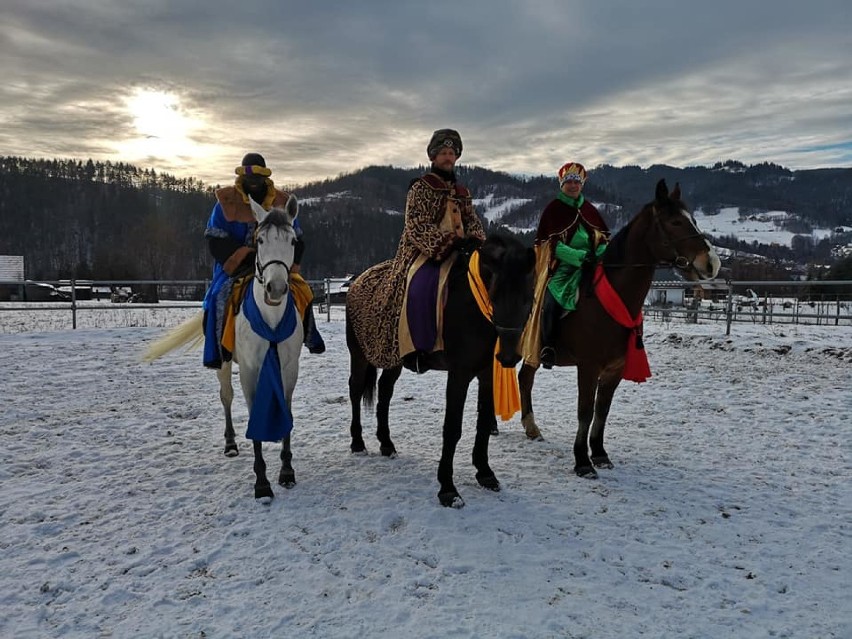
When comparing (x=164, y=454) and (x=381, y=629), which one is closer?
(x=381, y=629)

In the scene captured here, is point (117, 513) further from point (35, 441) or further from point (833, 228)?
point (833, 228)

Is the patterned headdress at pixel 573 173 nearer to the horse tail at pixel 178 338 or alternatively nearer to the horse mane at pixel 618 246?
the horse mane at pixel 618 246

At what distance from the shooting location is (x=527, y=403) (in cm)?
545

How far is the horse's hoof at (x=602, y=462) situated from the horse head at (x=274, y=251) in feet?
9.82

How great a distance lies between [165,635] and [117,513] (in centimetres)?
148

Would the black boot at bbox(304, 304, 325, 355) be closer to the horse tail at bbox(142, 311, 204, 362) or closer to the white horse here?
the white horse

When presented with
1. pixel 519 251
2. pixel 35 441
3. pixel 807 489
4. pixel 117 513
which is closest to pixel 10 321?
pixel 35 441

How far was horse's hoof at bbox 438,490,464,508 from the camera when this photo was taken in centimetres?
364

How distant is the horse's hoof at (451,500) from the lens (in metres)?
3.64

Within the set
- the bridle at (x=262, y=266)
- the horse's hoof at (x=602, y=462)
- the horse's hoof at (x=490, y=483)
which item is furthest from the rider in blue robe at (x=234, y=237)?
the horse's hoof at (x=602, y=462)

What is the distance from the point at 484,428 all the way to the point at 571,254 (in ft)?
5.61

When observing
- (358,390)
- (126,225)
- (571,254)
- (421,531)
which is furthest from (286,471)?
(126,225)

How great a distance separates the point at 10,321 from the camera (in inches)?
601

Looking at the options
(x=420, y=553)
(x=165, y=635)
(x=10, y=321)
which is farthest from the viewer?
(x=10, y=321)
